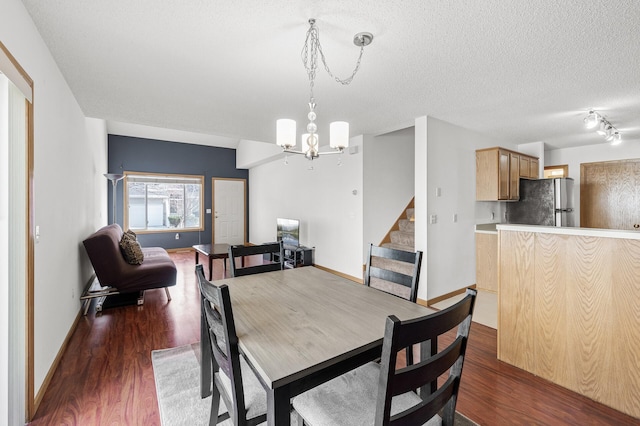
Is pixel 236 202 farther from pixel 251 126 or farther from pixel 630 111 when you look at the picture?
pixel 630 111

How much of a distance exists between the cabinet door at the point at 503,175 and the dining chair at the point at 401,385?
361cm

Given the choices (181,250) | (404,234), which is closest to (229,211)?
(181,250)

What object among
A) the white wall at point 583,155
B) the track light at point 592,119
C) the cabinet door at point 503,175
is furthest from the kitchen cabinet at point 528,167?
the track light at point 592,119

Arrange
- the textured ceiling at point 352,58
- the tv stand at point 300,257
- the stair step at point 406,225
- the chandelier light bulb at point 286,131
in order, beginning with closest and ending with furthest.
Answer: the textured ceiling at point 352,58
the chandelier light bulb at point 286,131
the stair step at point 406,225
the tv stand at point 300,257

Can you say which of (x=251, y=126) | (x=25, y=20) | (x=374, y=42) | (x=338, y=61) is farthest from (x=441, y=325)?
(x=251, y=126)

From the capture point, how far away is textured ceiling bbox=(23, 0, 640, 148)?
1652 mm

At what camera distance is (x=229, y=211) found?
8602mm

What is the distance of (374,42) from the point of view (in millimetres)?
1951

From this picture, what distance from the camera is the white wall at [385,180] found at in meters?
4.51

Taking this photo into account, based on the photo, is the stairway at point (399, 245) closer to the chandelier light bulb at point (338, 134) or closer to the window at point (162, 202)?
the chandelier light bulb at point (338, 134)

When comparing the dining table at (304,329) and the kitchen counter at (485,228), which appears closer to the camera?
the dining table at (304,329)

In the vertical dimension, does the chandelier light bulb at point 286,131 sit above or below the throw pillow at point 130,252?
above

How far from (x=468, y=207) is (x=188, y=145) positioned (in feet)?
23.3

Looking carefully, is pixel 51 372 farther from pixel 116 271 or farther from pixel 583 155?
pixel 583 155
